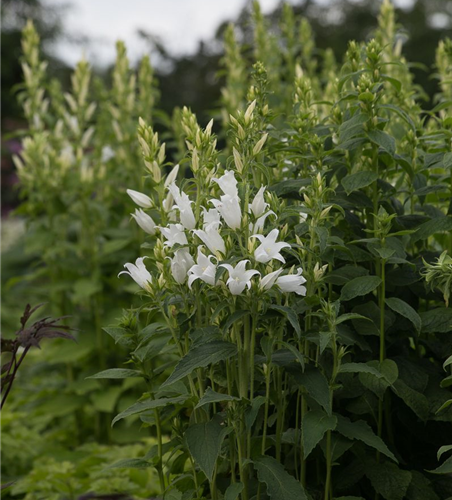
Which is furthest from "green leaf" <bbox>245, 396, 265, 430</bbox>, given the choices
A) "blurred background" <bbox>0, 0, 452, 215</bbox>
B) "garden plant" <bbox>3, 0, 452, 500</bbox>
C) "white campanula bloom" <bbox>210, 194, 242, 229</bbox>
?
"blurred background" <bbox>0, 0, 452, 215</bbox>

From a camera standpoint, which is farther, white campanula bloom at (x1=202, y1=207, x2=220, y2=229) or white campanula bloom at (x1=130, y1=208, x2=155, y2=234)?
white campanula bloom at (x1=130, y1=208, x2=155, y2=234)

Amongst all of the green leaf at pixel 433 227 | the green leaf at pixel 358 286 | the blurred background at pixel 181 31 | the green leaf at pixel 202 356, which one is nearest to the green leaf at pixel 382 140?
the green leaf at pixel 433 227

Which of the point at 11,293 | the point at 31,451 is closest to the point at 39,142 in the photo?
the point at 31,451

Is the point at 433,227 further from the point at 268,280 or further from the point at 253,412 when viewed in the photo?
the point at 253,412

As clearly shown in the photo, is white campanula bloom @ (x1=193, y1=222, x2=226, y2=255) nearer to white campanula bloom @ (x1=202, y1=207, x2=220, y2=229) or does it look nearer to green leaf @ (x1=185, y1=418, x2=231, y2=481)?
→ white campanula bloom @ (x1=202, y1=207, x2=220, y2=229)

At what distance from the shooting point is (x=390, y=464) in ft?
6.52

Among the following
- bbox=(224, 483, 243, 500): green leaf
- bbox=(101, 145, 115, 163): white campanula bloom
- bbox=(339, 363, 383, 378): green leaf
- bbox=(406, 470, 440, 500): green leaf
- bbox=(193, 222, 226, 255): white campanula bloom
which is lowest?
bbox=(406, 470, 440, 500): green leaf

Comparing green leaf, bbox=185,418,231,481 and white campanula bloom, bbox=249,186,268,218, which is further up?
white campanula bloom, bbox=249,186,268,218

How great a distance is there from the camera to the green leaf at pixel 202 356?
170 cm

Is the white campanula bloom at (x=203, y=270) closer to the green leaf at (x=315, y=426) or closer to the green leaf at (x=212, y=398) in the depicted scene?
the green leaf at (x=212, y=398)

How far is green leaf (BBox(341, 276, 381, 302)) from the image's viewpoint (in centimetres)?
189

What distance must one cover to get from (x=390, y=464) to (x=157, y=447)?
27.4 inches

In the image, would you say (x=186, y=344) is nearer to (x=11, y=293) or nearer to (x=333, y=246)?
(x=333, y=246)

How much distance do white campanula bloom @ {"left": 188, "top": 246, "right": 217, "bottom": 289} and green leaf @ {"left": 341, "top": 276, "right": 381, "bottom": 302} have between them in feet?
1.35
